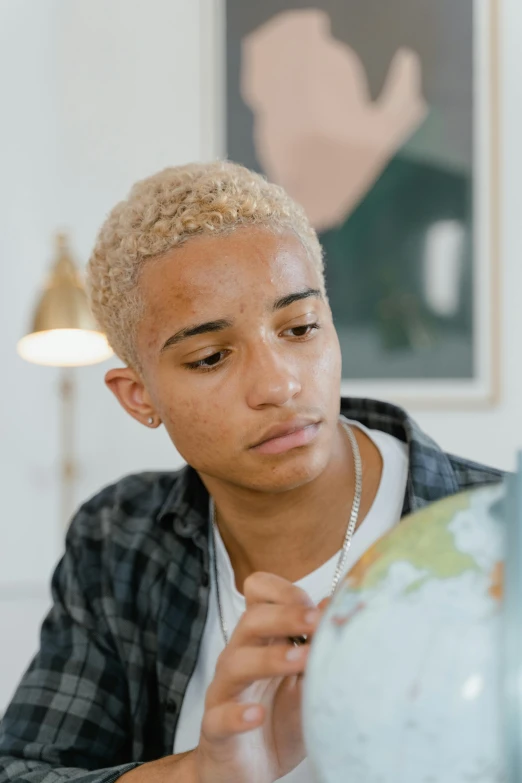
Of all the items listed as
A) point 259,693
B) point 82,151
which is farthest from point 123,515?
point 82,151

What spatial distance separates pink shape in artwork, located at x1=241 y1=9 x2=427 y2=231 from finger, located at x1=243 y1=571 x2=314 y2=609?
1.88m

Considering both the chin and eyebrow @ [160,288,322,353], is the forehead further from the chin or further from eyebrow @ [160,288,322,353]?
the chin

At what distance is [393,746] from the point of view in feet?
1.72

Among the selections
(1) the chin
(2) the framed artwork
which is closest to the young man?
(1) the chin

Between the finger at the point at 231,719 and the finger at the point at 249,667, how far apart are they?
1 centimetres

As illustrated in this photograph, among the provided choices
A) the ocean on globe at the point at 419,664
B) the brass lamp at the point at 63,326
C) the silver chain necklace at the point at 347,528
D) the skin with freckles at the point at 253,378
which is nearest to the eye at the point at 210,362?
the skin with freckles at the point at 253,378

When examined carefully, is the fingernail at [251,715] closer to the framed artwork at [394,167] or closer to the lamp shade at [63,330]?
the lamp shade at [63,330]

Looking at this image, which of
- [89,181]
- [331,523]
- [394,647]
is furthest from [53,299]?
[394,647]

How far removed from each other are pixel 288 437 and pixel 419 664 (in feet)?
1.77

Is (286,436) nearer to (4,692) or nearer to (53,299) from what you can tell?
(53,299)

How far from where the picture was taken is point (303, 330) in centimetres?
111

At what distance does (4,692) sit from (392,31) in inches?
85.2

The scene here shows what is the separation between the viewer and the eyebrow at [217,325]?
1056mm

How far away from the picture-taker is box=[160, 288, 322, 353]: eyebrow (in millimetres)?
1056
